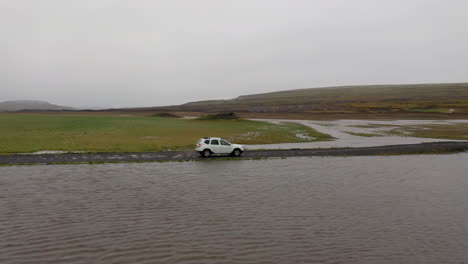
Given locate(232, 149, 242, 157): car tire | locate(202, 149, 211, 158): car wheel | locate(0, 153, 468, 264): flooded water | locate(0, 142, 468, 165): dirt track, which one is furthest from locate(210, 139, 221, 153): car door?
locate(0, 153, 468, 264): flooded water

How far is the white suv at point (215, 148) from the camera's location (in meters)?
30.7

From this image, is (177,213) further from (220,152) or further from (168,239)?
(220,152)

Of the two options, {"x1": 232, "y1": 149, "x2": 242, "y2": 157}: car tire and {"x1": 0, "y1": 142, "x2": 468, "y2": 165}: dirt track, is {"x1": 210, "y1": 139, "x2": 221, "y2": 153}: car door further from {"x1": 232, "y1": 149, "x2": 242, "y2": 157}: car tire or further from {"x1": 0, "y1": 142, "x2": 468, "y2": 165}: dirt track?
{"x1": 0, "y1": 142, "x2": 468, "y2": 165}: dirt track

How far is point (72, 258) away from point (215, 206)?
6488mm

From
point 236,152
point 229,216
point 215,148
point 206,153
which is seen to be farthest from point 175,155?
point 229,216

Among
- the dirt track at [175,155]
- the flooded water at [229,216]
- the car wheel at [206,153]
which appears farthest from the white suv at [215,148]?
the flooded water at [229,216]

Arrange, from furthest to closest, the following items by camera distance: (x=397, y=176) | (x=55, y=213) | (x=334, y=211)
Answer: (x=397, y=176)
(x=334, y=211)
(x=55, y=213)

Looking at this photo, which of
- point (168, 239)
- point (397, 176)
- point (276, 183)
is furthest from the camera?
point (397, 176)

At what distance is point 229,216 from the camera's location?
507 inches

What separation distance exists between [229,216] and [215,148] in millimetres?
18323

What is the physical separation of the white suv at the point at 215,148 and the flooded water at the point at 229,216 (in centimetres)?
756

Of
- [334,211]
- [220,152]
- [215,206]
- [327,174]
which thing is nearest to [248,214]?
[215,206]

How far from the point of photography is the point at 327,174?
2230cm

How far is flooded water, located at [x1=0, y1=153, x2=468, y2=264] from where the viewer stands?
9.39m
